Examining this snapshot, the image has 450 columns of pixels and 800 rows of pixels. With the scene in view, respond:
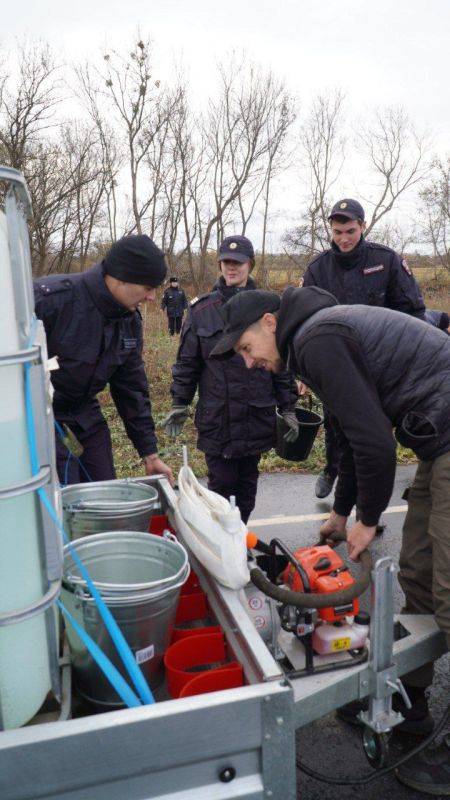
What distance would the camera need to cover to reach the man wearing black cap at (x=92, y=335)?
2998mm

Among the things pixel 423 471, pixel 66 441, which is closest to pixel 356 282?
pixel 423 471

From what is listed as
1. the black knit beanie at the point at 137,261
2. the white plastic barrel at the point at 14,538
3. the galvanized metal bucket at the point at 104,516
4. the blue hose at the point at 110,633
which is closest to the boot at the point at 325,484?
the black knit beanie at the point at 137,261

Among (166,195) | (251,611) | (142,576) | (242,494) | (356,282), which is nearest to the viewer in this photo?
(251,611)

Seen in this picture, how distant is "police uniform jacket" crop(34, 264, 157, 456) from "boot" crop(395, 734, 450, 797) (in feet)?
7.19

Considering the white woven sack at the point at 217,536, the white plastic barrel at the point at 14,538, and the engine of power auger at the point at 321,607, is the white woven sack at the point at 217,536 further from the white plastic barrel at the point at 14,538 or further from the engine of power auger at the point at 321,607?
the white plastic barrel at the point at 14,538

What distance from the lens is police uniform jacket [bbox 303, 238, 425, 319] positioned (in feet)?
15.5

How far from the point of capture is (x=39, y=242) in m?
16.1

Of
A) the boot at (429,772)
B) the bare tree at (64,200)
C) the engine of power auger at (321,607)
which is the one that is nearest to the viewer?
the engine of power auger at (321,607)

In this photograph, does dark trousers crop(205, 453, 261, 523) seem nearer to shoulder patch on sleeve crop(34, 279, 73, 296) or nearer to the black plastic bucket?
the black plastic bucket

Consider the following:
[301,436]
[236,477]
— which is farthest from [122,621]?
[301,436]

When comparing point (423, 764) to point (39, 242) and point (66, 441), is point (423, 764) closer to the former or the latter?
point (66, 441)

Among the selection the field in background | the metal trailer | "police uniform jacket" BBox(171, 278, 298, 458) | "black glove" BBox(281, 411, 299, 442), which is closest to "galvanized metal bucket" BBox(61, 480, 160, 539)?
the metal trailer

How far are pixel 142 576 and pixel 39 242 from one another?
15.3 metres

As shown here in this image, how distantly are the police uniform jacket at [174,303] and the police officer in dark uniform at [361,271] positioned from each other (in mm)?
13981
